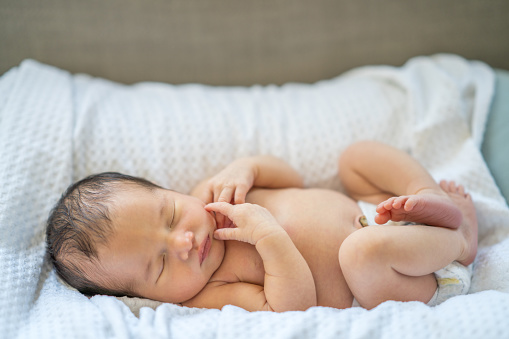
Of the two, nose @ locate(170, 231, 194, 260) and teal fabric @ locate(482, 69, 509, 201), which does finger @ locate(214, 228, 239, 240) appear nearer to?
nose @ locate(170, 231, 194, 260)

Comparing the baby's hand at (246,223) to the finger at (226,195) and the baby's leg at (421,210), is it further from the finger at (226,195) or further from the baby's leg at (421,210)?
the baby's leg at (421,210)

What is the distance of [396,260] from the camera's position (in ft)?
2.99

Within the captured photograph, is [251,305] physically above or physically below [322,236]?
below

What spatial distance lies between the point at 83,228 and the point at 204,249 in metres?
0.28

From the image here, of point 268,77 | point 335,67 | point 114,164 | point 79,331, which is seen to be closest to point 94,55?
point 114,164

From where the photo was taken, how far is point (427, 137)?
1.31 m

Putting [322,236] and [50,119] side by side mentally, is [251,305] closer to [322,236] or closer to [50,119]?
[322,236]

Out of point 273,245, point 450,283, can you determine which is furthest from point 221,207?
point 450,283

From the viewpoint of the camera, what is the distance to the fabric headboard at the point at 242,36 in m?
1.52

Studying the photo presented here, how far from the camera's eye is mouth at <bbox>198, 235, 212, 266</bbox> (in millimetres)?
978

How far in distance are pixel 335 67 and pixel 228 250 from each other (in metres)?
0.94

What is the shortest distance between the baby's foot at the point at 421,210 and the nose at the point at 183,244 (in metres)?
0.43

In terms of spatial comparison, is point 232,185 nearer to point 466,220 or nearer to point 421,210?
point 421,210

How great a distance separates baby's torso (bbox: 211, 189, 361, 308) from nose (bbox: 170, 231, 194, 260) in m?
0.16
